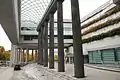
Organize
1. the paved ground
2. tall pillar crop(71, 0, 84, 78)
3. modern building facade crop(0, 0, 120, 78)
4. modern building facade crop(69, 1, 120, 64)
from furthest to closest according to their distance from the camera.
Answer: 1. modern building facade crop(69, 1, 120, 64)
2. modern building facade crop(0, 0, 120, 78)
3. tall pillar crop(71, 0, 84, 78)
4. the paved ground

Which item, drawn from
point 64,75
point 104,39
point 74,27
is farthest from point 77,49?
point 104,39

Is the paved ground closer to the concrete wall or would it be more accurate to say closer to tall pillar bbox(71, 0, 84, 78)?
tall pillar bbox(71, 0, 84, 78)

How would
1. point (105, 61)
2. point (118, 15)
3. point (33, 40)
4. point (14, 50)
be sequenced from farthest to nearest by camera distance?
point (14, 50)
point (33, 40)
point (105, 61)
point (118, 15)

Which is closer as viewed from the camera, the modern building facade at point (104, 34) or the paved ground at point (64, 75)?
the paved ground at point (64, 75)

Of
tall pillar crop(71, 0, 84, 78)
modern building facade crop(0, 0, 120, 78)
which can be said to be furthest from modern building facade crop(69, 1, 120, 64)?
tall pillar crop(71, 0, 84, 78)

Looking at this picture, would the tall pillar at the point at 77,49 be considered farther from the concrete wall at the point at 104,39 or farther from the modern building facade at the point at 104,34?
the concrete wall at the point at 104,39

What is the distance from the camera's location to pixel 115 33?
104ft

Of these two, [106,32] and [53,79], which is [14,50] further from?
[53,79]

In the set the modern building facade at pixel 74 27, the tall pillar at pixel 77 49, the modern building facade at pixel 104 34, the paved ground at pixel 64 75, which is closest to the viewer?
the paved ground at pixel 64 75

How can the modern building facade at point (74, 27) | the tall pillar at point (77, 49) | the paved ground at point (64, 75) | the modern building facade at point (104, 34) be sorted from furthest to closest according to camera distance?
1. the modern building facade at point (104, 34)
2. the modern building facade at point (74, 27)
3. the tall pillar at point (77, 49)
4. the paved ground at point (64, 75)

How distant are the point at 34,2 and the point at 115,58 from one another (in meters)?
19.6

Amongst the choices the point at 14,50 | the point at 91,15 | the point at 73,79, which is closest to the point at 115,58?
the point at 91,15

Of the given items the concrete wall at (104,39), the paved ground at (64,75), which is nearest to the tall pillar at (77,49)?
the paved ground at (64,75)

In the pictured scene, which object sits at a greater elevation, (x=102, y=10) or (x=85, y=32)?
(x=102, y=10)
